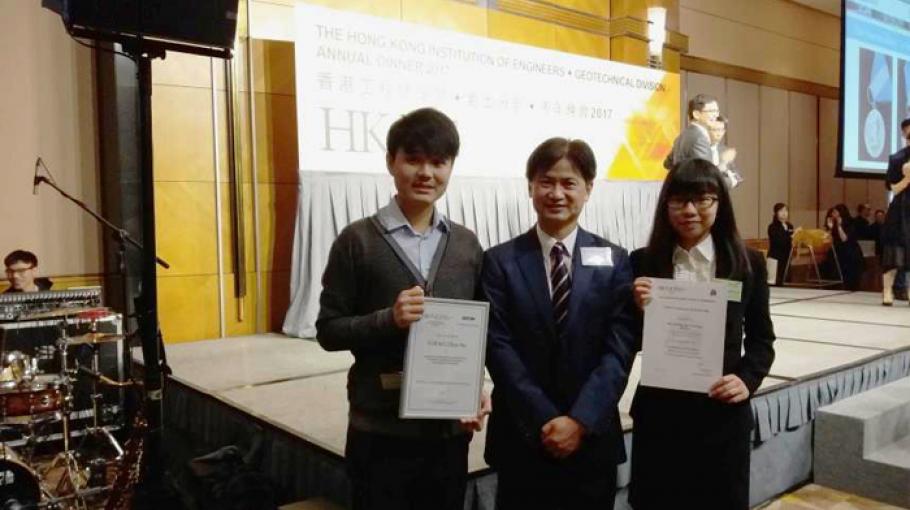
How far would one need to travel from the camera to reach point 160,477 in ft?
6.42

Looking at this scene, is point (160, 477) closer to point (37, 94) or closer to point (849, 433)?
point (849, 433)

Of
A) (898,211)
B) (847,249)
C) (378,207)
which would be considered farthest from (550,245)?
(847,249)

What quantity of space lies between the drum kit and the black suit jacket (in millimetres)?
1716

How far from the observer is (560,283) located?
141 cm

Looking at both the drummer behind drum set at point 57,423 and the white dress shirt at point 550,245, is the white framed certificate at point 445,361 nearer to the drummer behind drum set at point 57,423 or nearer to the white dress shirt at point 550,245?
the white dress shirt at point 550,245

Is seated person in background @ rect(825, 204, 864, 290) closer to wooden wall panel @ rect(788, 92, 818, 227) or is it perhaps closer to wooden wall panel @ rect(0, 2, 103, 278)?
wooden wall panel @ rect(788, 92, 818, 227)

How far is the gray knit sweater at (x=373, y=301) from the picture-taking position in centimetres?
134

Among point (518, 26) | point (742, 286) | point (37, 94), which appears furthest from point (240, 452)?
point (518, 26)

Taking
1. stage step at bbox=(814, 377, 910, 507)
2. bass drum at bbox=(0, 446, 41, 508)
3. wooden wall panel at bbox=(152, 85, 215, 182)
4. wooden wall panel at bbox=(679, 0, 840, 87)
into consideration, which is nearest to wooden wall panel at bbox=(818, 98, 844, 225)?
wooden wall panel at bbox=(679, 0, 840, 87)

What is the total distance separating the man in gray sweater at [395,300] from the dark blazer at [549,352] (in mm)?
73

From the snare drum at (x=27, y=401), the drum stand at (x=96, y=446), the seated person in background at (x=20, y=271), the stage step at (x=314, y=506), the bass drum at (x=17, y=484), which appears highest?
the seated person in background at (x=20, y=271)

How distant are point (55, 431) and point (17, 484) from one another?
3.45 feet

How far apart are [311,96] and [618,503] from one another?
264 cm

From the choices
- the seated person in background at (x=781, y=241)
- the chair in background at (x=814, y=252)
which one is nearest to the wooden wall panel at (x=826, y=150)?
the chair in background at (x=814, y=252)
